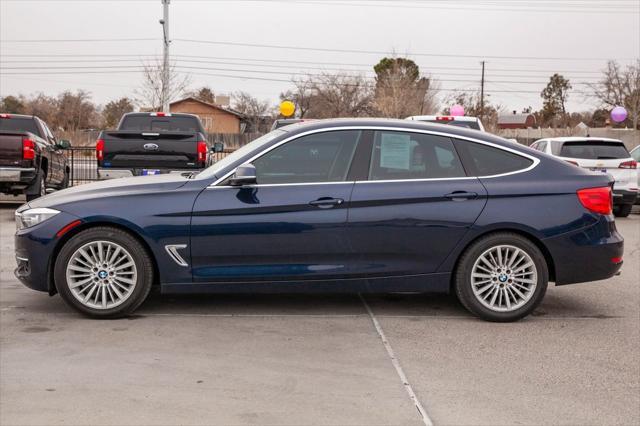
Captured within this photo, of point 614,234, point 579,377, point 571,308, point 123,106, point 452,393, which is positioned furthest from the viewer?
→ point 123,106

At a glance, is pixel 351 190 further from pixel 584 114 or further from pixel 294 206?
pixel 584 114

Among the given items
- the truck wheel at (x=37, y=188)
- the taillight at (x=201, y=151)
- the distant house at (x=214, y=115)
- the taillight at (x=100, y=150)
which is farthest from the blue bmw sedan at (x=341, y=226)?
the distant house at (x=214, y=115)

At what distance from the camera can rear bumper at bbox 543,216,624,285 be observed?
6461mm

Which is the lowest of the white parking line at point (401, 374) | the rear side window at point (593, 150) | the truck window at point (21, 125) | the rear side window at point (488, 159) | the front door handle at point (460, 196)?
the white parking line at point (401, 374)

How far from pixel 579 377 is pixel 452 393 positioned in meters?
0.98

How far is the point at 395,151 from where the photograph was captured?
652 centimetres

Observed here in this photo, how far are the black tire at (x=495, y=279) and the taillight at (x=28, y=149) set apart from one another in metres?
10.1

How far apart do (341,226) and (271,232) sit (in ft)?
1.89

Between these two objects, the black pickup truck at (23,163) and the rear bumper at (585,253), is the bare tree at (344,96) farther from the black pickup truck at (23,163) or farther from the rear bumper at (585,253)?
the rear bumper at (585,253)

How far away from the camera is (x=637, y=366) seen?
5.34 metres

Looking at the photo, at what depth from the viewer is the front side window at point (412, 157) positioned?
6477 mm

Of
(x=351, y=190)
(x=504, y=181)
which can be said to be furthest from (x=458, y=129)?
(x=351, y=190)

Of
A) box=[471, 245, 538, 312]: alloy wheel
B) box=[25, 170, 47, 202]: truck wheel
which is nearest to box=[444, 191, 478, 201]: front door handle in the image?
box=[471, 245, 538, 312]: alloy wheel

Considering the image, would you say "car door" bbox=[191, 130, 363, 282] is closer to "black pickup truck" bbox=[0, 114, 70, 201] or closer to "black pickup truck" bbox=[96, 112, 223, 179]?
"black pickup truck" bbox=[96, 112, 223, 179]
